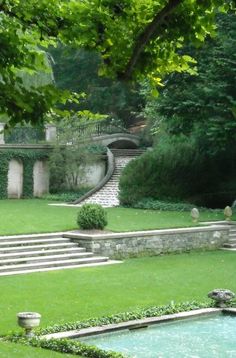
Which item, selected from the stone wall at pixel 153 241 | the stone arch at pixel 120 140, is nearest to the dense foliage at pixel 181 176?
the stone arch at pixel 120 140

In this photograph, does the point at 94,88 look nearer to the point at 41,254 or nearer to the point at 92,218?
the point at 92,218

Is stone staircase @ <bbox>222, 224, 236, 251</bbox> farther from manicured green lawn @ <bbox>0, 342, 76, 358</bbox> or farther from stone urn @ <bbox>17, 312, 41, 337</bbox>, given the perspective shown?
manicured green lawn @ <bbox>0, 342, 76, 358</bbox>

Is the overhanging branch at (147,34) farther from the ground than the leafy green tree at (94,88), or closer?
closer

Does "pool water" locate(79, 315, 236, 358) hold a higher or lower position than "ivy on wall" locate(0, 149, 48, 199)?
lower

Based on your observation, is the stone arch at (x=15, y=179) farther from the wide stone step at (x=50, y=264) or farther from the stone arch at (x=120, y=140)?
the wide stone step at (x=50, y=264)

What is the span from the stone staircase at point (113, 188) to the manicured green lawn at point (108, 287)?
15502 millimetres

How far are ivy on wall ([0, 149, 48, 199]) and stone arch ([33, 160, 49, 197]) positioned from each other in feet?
1.46

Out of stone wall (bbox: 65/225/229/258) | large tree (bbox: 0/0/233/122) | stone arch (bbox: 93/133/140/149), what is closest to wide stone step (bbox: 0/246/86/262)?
stone wall (bbox: 65/225/229/258)

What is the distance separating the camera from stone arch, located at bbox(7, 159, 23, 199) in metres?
40.8

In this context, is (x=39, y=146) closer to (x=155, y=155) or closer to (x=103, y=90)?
(x=155, y=155)

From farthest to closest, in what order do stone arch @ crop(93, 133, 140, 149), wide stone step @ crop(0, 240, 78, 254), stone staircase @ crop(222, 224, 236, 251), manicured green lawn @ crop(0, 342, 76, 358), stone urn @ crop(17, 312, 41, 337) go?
stone arch @ crop(93, 133, 140, 149)
stone staircase @ crop(222, 224, 236, 251)
wide stone step @ crop(0, 240, 78, 254)
stone urn @ crop(17, 312, 41, 337)
manicured green lawn @ crop(0, 342, 76, 358)

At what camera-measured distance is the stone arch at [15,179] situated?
4084 centimetres

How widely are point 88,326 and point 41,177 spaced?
2991 centimetres

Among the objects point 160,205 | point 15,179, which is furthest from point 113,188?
point 160,205
